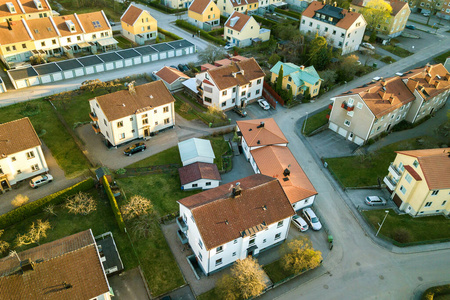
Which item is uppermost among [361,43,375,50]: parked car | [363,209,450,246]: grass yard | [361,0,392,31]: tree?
[361,0,392,31]: tree

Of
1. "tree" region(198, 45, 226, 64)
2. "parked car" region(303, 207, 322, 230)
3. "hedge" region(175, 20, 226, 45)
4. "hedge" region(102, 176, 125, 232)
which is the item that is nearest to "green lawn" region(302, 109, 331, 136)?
"parked car" region(303, 207, 322, 230)

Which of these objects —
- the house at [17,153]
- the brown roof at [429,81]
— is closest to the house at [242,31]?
the brown roof at [429,81]

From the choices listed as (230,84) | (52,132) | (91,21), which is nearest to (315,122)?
(230,84)

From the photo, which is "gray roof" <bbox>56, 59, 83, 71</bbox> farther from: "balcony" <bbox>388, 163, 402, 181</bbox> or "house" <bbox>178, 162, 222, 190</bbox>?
"balcony" <bbox>388, 163, 402, 181</bbox>

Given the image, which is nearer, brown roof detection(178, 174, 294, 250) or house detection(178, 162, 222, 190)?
brown roof detection(178, 174, 294, 250)

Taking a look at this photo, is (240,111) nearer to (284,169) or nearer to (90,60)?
(284,169)

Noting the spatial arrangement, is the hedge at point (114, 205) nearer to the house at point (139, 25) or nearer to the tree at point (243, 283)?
the tree at point (243, 283)
